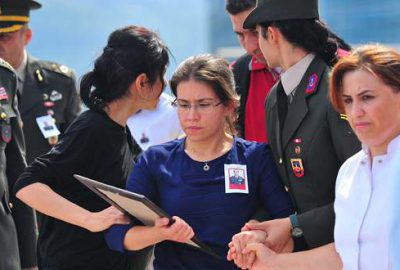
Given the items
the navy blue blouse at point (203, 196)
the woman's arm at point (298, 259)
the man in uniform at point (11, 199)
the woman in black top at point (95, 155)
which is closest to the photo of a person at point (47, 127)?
the man in uniform at point (11, 199)

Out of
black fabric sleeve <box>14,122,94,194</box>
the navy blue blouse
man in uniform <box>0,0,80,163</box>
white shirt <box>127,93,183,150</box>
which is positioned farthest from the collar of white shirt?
the navy blue blouse

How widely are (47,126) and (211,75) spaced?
214cm

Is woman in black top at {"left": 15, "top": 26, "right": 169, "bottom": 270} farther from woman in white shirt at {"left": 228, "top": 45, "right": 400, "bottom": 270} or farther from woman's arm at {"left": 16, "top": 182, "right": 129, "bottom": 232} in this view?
woman in white shirt at {"left": 228, "top": 45, "right": 400, "bottom": 270}

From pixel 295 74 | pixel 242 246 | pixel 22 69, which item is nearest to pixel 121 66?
pixel 295 74

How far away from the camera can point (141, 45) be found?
9.99 feet

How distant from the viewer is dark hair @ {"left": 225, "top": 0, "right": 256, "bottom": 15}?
351 centimetres

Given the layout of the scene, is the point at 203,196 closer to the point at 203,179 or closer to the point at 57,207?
the point at 203,179

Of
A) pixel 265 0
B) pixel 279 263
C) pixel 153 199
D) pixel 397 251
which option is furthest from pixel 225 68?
pixel 397 251

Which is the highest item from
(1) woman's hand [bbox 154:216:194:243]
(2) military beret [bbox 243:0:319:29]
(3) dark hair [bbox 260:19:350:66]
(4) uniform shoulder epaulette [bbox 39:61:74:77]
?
(2) military beret [bbox 243:0:319:29]

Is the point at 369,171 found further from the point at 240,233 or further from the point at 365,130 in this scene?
the point at 240,233

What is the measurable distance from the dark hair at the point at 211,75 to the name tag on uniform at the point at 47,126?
6.48 feet

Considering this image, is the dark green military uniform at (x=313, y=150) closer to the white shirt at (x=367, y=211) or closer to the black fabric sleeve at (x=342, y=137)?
the black fabric sleeve at (x=342, y=137)

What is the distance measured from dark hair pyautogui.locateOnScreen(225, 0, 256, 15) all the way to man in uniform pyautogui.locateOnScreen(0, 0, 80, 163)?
1334 millimetres

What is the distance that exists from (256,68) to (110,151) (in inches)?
32.8
